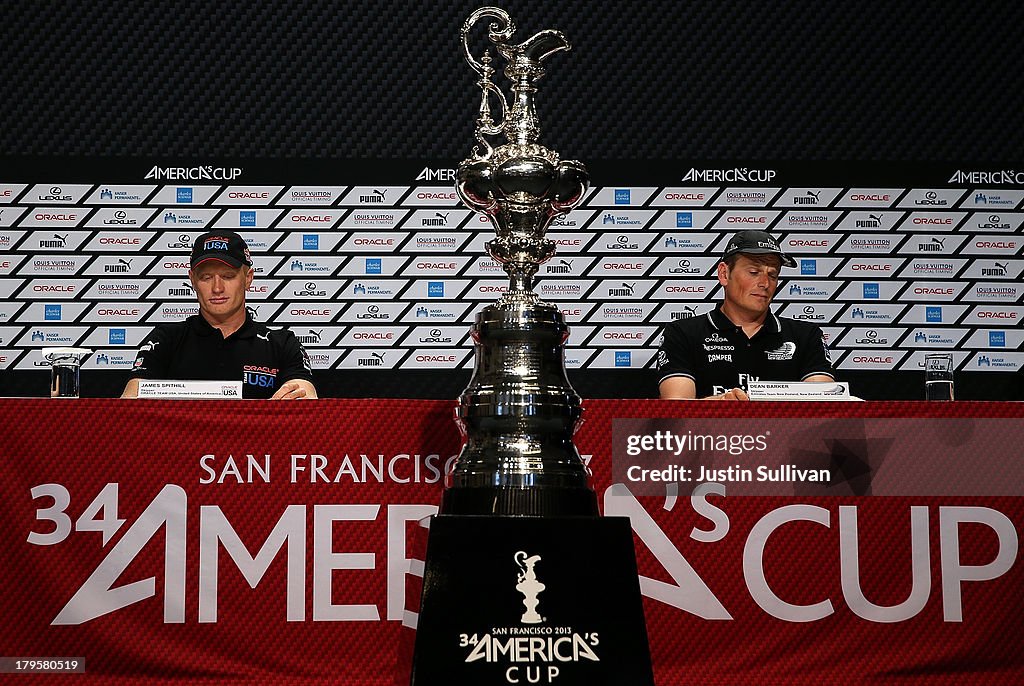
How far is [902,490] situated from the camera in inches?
71.9

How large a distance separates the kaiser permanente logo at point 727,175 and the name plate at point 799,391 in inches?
89.8

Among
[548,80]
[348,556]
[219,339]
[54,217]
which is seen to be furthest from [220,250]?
[348,556]

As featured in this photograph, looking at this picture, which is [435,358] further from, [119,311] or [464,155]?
[119,311]

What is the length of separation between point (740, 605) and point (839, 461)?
323mm

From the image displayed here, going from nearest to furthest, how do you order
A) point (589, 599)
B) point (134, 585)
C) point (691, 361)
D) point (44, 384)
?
point (589, 599) → point (134, 585) → point (691, 361) → point (44, 384)

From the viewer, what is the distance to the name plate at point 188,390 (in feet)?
6.61

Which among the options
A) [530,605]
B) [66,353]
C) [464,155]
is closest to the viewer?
[530,605]

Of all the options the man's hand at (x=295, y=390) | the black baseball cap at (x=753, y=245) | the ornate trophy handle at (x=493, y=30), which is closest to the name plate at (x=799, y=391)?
the ornate trophy handle at (x=493, y=30)

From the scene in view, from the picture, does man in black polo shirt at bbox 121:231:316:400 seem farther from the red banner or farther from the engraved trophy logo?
the engraved trophy logo

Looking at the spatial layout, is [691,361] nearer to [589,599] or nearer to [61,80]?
[589,599]

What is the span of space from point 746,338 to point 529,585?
2476 millimetres

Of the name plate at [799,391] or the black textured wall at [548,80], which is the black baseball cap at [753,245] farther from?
the name plate at [799,391]

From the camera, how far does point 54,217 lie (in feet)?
13.6

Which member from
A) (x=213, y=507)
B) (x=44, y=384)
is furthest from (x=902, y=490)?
(x=44, y=384)
